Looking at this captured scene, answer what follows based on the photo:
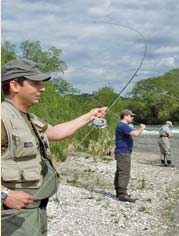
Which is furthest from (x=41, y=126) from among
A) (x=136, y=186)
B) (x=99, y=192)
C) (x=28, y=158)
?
(x=136, y=186)

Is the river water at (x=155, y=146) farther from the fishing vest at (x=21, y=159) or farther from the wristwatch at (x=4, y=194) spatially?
the wristwatch at (x=4, y=194)

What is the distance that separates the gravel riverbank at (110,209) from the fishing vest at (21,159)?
4.49 meters

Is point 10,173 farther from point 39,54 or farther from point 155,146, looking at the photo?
point 39,54

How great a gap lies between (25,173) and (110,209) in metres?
6.97

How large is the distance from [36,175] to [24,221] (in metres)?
0.30

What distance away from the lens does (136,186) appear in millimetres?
14602

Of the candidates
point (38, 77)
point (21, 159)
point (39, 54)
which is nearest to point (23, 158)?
point (21, 159)

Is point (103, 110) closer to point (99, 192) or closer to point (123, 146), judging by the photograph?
point (123, 146)

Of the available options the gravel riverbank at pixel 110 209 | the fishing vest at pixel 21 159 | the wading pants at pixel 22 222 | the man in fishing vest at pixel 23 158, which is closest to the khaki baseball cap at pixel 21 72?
the man in fishing vest at pixel 23 158

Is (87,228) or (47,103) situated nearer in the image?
(87,228)

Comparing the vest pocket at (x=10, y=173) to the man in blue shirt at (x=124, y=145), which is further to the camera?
the man in blue shirt at (x=124, y=145)

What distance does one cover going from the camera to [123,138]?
380 inches

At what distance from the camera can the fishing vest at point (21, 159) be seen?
10.6 ft

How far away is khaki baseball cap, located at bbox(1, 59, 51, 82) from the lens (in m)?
3.40
